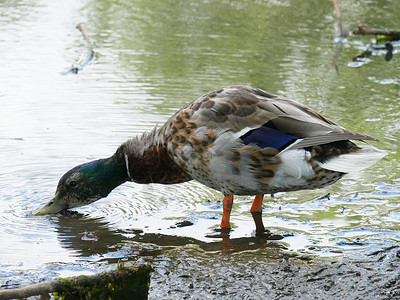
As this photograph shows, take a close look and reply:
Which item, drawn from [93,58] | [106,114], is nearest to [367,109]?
[106,114]

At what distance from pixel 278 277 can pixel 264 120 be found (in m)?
1.28

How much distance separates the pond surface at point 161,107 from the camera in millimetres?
4875

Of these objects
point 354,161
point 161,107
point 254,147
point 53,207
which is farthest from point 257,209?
point 161,107

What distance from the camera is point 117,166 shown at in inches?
220

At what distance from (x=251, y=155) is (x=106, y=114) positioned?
321cm

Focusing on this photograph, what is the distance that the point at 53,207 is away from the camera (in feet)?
18.0

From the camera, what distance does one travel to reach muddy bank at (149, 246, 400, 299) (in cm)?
376

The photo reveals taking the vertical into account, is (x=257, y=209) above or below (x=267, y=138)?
below

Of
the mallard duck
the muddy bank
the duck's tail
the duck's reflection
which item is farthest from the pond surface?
the duck's tail

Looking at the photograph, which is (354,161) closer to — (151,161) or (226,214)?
(226,214)

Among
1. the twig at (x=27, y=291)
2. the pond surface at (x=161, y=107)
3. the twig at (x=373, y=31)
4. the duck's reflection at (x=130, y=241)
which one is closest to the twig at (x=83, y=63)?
the pond surface at (x=161, y=107)

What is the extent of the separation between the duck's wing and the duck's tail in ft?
0.39

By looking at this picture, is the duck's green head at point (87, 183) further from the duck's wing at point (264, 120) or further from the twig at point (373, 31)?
the twig at point (373, 31)

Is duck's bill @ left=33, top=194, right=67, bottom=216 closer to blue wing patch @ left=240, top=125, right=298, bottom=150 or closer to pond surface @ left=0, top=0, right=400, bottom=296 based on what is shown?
pond surface @ left=0, top=0, right=400, bottom=296
